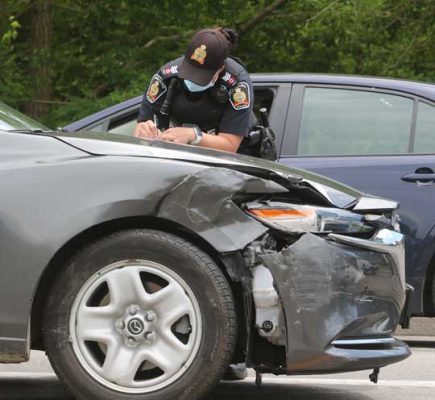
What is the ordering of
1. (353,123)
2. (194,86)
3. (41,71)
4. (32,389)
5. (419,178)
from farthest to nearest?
1. (41,71)
2. (353,123)
3. (419,178)
4. (194,86)
5. (32,389)

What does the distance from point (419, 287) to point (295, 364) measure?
2.43 meters

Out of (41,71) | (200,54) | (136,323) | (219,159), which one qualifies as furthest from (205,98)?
(41,71)

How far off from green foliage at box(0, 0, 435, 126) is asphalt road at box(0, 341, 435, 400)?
22.7 feet

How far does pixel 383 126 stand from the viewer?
702 centimetres

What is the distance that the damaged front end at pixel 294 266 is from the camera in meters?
4.46

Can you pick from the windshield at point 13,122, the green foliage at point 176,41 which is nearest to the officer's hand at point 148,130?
the windshield at point 13,122

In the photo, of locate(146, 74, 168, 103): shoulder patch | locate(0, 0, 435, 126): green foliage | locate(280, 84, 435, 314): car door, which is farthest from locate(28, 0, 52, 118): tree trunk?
locate(146, 74, 168, 103): shoulder patch

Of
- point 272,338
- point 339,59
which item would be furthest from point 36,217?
point 339,59

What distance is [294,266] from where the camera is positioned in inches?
175

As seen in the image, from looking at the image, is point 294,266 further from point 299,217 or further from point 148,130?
point 148,130

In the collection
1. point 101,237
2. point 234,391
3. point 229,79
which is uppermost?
point 229,79

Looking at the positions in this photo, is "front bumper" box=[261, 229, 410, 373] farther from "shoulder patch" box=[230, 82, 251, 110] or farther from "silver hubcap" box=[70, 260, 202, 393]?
"shoulder patch" box=[230, 82, 251, 110]

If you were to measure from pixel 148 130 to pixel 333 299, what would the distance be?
73.7 inches

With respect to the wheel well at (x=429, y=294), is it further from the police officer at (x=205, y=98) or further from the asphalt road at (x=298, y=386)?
the police officer at (x=205, y=98)
